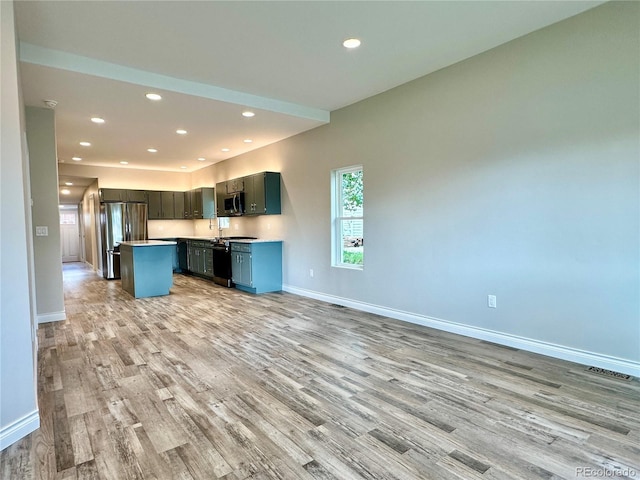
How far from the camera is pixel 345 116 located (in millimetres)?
5016

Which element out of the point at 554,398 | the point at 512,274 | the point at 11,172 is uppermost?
the point at 11,172

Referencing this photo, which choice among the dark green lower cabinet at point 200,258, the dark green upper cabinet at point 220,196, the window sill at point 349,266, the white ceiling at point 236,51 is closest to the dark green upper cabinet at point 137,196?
the dark green lower cabinet at point 200,258

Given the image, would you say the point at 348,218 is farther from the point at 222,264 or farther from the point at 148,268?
the point at 148,268

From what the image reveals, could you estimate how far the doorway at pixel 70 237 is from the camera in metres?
13.4

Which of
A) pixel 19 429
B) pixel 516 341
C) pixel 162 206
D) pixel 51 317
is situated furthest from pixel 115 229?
pixel 516 341

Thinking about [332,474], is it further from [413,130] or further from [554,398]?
[413,130]

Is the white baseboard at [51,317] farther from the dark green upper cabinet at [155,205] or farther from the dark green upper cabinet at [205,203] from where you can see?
the dark green upper cabinet at [155,205]

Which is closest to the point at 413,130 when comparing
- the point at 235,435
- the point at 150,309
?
the point at 235,435

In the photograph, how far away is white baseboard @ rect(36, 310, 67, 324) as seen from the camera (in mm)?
4430

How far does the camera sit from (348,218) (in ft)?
16.9

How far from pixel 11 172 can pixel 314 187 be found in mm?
3996

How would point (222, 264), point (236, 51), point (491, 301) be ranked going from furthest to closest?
point (222, 264), point (491, 301), point (236, 51)

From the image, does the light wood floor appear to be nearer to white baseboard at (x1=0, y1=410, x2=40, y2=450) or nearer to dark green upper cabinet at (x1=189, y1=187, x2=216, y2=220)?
white baseboard at (x1=0, y1=410, x2=40, y2=450)

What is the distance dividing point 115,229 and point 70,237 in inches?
284
